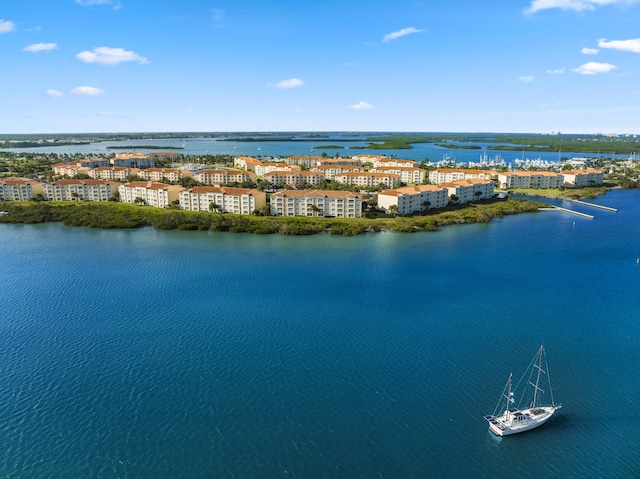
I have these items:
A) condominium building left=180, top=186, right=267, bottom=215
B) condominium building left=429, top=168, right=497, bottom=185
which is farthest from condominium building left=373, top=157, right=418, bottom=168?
condominium building left=180, top=186, right=267, bottom=215

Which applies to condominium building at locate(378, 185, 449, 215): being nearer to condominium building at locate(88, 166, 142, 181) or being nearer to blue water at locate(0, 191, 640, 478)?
blue water at locate(0, 191, 640, 478)

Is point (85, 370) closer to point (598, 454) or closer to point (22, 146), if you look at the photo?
point (598, 454)

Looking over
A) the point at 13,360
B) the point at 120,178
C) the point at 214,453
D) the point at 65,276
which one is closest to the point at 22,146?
the point at 120,178

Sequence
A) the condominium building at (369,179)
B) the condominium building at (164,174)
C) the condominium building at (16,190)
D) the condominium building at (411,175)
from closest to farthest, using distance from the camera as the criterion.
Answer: the condominium building at (16,190) < the condominium building at (369,179) < the condominium building at (164,174) < the condominium building at (411,175)

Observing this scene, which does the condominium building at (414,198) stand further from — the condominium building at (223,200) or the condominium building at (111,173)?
the condominium building at (111,173)

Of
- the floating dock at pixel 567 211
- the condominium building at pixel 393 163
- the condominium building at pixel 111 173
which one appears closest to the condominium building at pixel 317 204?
the floating dock at pixel 567 211
